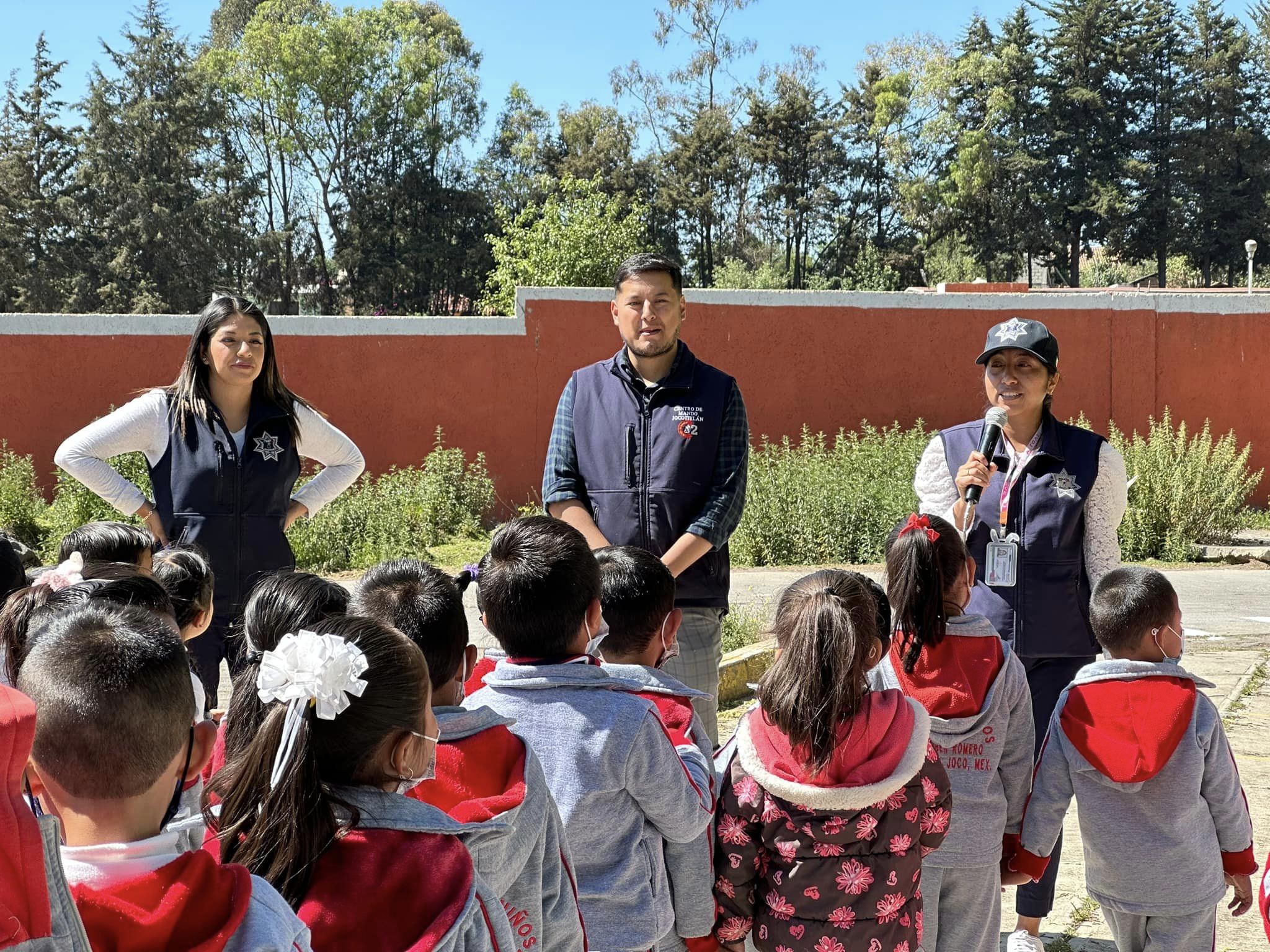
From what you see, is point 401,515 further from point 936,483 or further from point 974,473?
point 974,473

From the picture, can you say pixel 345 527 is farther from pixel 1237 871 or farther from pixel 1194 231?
pixel 1194 231

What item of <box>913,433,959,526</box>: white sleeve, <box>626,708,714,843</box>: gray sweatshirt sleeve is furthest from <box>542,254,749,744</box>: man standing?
<box>626,708,714,843</box>: gray sweatshirt sleeve

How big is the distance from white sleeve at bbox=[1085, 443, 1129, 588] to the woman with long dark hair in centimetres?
250

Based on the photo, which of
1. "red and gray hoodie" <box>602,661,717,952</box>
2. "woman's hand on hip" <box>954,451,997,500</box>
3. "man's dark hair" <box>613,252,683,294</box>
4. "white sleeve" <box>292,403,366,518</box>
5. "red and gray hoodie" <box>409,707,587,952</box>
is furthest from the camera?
"white sleeve" <box>292,403,366,518</box>

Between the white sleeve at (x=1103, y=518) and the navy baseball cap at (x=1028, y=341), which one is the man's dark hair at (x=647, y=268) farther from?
the white sleeve at (x=1103, y=518)

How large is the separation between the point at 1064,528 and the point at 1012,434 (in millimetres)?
340

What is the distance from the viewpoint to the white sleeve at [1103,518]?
3.57 metres

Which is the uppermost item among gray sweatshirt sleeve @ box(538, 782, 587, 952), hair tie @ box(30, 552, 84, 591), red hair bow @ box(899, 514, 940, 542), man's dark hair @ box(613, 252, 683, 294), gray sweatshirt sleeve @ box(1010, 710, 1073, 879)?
man's dark hair @ box(613, 252, 683, 294)

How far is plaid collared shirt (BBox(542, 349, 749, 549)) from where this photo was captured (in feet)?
12.4

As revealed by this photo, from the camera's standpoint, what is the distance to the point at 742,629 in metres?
7.57

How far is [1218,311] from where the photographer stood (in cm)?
1538

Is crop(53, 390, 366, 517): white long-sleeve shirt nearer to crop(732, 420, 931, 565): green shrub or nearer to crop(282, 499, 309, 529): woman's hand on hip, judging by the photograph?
crop(282, 499, 309, 529): woman's hand on hip

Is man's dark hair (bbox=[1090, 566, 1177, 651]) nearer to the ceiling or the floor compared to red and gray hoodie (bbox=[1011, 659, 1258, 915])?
nearer to the ceiling

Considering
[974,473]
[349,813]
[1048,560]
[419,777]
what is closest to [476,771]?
[419,777]
